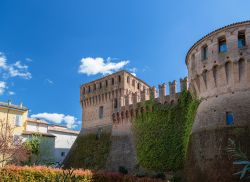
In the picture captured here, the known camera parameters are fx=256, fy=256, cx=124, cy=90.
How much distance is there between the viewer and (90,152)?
34906mm

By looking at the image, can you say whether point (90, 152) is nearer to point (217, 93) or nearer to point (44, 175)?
point (44, 175)

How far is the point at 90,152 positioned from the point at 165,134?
42.6 feet

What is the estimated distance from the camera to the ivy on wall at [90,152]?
3288cm

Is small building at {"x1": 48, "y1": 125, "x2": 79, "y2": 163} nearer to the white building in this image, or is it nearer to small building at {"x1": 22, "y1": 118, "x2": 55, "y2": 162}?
the white building

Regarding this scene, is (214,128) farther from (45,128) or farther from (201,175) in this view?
(45,128)

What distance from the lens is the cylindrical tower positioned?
18.4 meters

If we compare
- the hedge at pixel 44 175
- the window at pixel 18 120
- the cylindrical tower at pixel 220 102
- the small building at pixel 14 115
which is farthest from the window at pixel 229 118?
the window at pixel 18 120

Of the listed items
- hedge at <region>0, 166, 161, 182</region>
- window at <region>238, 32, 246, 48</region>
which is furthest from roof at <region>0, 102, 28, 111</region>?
window at <region>238, 32, 246, 48</region>

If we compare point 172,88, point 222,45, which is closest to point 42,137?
point 172,88

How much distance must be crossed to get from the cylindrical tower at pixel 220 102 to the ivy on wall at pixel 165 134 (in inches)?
85.9

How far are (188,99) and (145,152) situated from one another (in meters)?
7.32

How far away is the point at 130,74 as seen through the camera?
3647 cm

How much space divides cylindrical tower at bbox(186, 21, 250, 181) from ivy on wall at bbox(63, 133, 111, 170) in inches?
574

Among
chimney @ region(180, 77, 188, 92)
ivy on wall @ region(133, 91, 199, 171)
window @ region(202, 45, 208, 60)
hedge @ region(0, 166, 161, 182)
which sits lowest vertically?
hedge @ region(0, 166, 161, 182)
